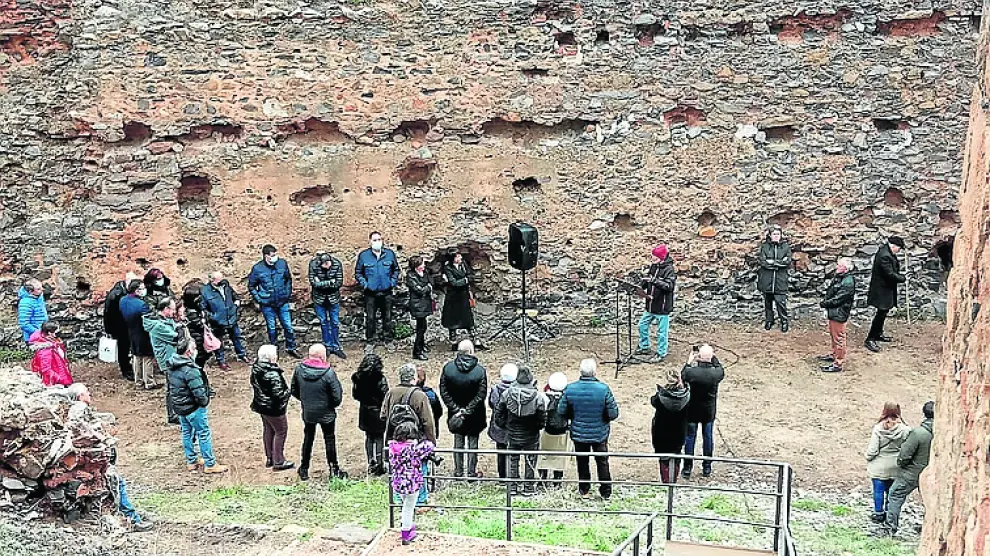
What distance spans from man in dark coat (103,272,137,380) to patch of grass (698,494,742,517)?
21.9 ft

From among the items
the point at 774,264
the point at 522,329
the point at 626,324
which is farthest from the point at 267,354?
the point at 774,264

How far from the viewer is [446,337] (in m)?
14.4

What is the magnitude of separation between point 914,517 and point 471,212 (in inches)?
263

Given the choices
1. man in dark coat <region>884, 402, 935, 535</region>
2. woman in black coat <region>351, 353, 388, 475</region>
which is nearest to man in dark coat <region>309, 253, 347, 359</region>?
woman in black coat <region>351, 353, 388, 475</region>

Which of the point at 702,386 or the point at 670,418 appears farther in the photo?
the point at 702,386

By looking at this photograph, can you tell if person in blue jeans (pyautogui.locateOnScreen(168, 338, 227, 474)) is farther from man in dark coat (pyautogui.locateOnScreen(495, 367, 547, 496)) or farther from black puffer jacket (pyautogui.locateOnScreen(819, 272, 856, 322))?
black puffer jacket (pyautogui.locateOnScreen(819, 272, 856, 322))

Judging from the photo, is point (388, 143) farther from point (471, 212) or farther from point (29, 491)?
point (29, 491)

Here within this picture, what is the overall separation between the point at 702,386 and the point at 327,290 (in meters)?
5.11

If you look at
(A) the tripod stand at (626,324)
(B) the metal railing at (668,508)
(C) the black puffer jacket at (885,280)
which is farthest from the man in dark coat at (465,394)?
(C) the black puffer jacket at (885,280)

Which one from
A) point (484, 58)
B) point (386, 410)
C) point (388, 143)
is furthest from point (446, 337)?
point (386, 410)

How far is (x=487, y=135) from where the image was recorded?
14109 millimetres

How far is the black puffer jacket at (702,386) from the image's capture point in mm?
10234

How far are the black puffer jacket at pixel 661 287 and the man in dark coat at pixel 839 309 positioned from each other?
1830 mm

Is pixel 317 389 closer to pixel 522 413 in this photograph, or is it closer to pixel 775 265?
pixel 522 413
